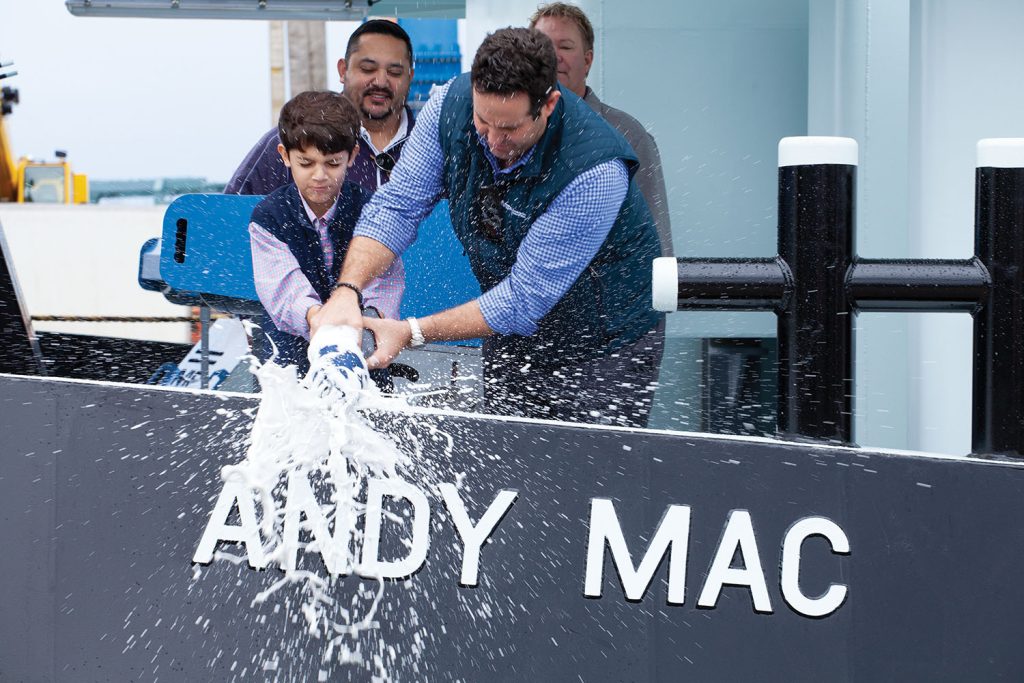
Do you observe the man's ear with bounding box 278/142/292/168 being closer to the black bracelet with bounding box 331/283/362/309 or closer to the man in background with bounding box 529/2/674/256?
the black bracelet with bounding box 331/283/362/309

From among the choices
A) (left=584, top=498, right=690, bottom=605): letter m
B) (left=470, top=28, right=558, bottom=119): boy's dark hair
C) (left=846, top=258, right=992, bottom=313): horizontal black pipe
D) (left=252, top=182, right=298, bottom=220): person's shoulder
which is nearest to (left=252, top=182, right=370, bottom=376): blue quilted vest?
(left=252, top=182, right=298, bottom=220): person's shoulder

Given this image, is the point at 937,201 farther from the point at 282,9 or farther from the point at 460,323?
the point at 282,9

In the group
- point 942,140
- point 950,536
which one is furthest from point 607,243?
point 950,536

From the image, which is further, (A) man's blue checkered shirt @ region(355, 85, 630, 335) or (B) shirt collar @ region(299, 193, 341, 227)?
(B) shirt collar @ region(299, 193, 341, 227)

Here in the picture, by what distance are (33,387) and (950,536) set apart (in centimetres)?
157

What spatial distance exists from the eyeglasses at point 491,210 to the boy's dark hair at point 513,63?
0.27 meters

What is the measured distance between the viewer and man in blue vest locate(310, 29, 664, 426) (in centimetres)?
275

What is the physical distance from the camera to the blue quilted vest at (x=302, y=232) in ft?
9.78

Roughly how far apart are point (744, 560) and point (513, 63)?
3.97ft

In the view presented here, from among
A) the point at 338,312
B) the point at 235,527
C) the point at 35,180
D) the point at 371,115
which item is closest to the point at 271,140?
the point at 371,115

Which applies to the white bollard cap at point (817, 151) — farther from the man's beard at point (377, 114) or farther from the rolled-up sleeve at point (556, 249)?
the man's beard at point (377, 114)

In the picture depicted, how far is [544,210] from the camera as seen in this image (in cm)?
289

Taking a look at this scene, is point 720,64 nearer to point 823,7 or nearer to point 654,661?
point 823,7

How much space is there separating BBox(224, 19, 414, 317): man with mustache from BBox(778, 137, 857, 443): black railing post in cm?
140
